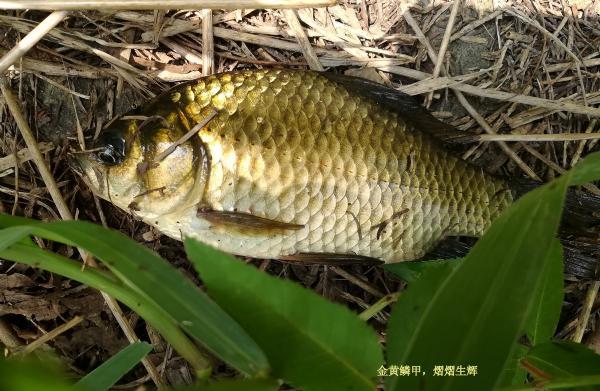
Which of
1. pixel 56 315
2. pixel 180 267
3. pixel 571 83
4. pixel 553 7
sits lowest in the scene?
pixel 56 315

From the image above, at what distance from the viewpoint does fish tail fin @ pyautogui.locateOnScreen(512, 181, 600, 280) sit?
1984 mm

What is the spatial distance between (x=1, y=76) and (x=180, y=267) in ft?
3.16

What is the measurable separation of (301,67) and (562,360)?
4.69 feet

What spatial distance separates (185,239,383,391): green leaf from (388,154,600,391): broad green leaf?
0.10 metres

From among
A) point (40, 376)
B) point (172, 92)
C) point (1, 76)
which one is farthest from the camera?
point (1, 76)

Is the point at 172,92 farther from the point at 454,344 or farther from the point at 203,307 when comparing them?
the point at 454,344

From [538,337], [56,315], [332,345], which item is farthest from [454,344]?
[56,315]

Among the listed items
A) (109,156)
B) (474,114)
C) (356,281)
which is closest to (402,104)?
(474,114)

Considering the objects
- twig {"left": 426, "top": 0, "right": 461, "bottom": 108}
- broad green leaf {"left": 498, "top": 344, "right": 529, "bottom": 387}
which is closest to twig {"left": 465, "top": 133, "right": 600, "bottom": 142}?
twig {"left": 426, "top": 0, "right": 461, "bottom": 108}

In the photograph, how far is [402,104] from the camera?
6.37 feet

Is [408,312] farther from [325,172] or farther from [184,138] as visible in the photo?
[184,138]

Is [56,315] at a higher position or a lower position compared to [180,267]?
lower

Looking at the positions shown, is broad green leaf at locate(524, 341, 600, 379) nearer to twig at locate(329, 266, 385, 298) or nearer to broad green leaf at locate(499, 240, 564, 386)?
broad green leaf at locate(499, 240, 564, 386)

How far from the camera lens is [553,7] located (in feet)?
7.35
